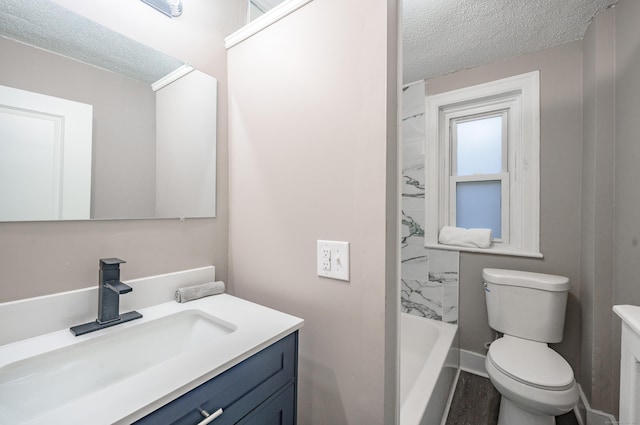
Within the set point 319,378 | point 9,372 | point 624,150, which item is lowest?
point 319,378

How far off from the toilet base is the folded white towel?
103 centimetres

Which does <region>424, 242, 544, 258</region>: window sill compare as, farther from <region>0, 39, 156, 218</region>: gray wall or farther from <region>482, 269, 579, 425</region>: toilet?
<region>0, 39, 156, 218</region>: gray wall

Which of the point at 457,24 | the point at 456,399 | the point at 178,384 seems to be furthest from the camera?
the point at 456,399

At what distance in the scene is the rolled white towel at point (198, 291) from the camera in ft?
3.52

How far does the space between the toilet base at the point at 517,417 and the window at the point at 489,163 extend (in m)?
0.98

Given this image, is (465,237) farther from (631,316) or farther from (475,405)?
(631,316)

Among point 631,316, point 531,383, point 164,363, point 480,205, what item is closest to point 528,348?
point 531,383

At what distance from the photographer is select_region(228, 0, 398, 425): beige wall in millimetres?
859

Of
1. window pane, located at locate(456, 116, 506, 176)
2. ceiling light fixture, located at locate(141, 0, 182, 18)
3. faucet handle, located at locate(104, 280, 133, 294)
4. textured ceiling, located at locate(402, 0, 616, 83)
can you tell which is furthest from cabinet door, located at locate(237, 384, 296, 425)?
window pane, located at locate(456, 116, 506, 176)

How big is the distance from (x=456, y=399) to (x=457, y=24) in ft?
8.18

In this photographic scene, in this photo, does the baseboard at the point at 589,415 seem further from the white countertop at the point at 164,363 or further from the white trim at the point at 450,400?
the white countertop at the point at 164,363

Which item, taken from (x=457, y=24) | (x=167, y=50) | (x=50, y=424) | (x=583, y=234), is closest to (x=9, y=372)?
(x=50, y=424)

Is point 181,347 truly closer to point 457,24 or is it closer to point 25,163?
point 25,163

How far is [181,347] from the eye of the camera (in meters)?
0.98
